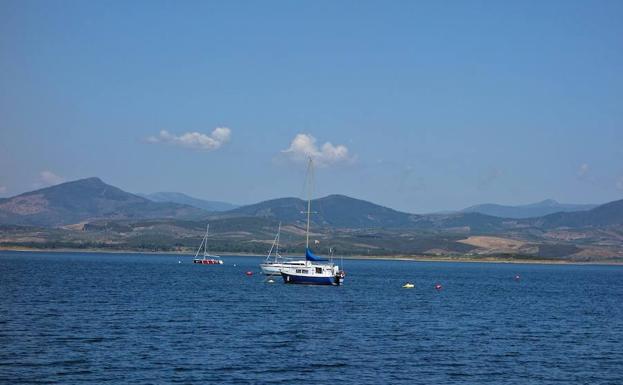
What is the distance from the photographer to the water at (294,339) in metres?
58.1

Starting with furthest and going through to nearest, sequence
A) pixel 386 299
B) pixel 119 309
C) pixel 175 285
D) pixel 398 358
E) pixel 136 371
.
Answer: pixel 175 285 → pixel 386 299 → pixel 119 309 → pixel 398 358 → pixel 136 371

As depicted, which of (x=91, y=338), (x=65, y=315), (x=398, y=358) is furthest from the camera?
(x=65, y=315)

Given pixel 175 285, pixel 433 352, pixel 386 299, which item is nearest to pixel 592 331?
pixel 433 352

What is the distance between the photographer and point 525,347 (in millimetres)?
74000

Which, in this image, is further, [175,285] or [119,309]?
[175,285]

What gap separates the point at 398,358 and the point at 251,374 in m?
13.4

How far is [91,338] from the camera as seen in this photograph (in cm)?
7062

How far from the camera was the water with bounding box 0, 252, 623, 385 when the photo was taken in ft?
191

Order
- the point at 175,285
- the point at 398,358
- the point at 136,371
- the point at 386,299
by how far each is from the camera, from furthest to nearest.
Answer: the point at 175,285 → the point at 386,299 → the point at 398,358 → the point at 136,371

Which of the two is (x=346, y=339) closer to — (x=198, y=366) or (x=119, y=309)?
(x=198, y=366)

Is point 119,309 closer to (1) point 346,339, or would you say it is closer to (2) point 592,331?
(1) point 346,339

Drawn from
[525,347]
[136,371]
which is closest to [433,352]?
[525,347]

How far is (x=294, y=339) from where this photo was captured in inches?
2945

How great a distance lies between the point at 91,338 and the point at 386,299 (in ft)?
204
